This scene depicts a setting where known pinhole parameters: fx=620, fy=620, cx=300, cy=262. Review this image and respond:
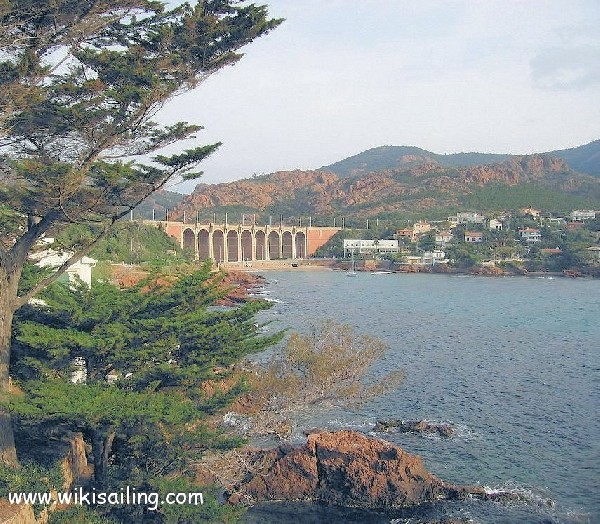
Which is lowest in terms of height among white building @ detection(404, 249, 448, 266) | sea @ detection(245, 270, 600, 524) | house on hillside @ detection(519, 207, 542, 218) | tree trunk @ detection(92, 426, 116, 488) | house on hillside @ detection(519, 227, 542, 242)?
sea @ detection(245, 270, 600, 524)

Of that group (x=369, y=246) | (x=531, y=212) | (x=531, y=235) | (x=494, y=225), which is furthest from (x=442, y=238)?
(x=531, y=212)

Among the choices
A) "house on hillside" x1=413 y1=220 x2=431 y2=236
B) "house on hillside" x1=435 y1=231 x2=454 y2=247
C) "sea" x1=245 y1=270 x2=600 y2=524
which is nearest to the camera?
"sea" x1=245 y1=270 x2=600 y2=524

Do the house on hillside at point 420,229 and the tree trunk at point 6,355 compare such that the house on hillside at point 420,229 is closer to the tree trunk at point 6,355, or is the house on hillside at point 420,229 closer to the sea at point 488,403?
the sea at point 488,403

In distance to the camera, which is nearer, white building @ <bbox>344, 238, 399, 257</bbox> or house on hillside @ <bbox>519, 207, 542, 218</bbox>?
white building @ <bbox>344, 238, 399, 257</bbox>

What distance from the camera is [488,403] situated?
63.5ft

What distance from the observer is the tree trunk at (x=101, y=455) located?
8648mm

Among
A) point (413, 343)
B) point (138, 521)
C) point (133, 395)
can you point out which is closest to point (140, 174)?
point (133, 395)

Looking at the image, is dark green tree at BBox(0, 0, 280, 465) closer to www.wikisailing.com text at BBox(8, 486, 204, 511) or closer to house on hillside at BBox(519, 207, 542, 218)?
www.wikisailing.com text at BBox(8, 486, 204, 511)

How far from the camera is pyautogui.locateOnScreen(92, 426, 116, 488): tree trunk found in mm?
8648

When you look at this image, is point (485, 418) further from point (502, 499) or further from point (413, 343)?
point (413, 343)

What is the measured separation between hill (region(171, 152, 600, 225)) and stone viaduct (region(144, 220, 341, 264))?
63.2 feet

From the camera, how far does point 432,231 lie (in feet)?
328

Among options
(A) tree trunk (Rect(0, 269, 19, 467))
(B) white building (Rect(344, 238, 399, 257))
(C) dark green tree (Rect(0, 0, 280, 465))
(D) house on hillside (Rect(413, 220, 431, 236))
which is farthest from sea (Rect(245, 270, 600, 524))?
(D) house on hillside (Rect(413, 220, 431, 236))

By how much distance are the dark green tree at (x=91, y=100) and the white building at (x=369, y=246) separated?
90.0 m
